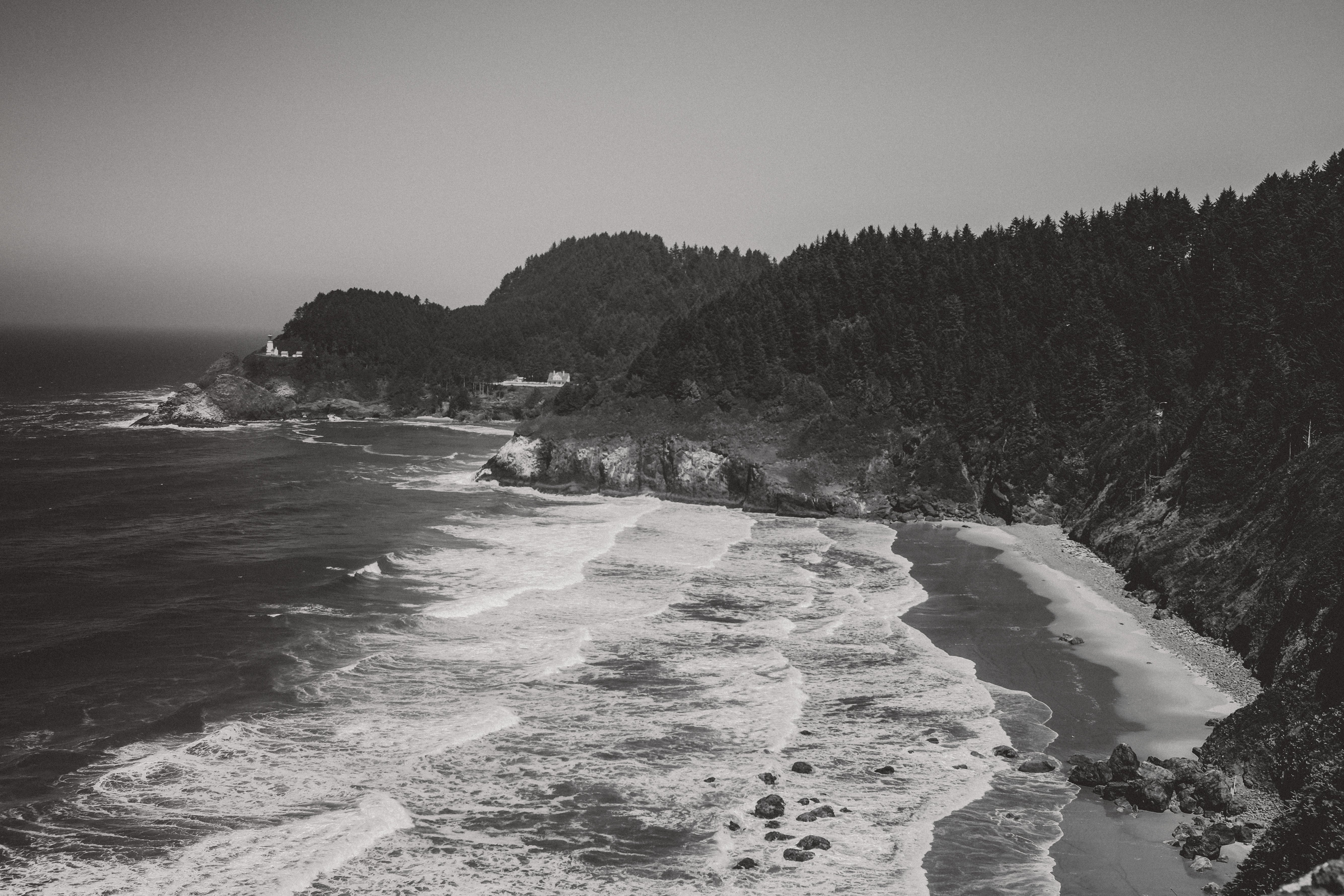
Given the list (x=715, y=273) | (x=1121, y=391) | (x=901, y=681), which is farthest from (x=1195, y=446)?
(x=715, y=273)

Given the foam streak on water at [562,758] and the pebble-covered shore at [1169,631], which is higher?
the pebble-covered shore at [1169,631]

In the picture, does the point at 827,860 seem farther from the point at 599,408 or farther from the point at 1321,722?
the point at 599,408

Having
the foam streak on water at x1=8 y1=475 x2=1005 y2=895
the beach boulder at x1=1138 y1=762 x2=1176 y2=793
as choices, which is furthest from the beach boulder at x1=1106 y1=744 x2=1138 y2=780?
the foam streak on water at x1=8 y1=475 x2=1005 y2=895

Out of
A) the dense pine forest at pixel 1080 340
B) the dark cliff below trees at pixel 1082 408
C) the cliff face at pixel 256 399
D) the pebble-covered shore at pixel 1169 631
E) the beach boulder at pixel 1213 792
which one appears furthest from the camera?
the cliff face at pixel 256 399

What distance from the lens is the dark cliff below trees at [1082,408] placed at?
3350 cm

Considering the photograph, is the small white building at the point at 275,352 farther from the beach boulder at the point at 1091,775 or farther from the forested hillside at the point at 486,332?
the beach boulder at the point at 1091,775

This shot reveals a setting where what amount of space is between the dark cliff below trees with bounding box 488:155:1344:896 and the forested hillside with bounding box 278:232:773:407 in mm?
51146

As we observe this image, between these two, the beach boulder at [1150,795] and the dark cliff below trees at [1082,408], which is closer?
the beach boulder at [1150,795]

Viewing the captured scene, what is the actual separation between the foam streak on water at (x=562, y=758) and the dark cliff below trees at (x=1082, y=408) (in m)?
9.73

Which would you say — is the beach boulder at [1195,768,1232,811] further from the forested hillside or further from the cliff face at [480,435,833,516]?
the forested hillside

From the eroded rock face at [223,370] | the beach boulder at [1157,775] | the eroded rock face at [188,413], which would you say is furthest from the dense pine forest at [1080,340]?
the eroded rock face at [223,370]

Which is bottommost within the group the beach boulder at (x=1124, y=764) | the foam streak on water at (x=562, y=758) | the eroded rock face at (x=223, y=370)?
the foam streak on water at (x=562, y=758)

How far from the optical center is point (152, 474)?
73.9 meters

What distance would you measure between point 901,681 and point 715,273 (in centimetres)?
16551
